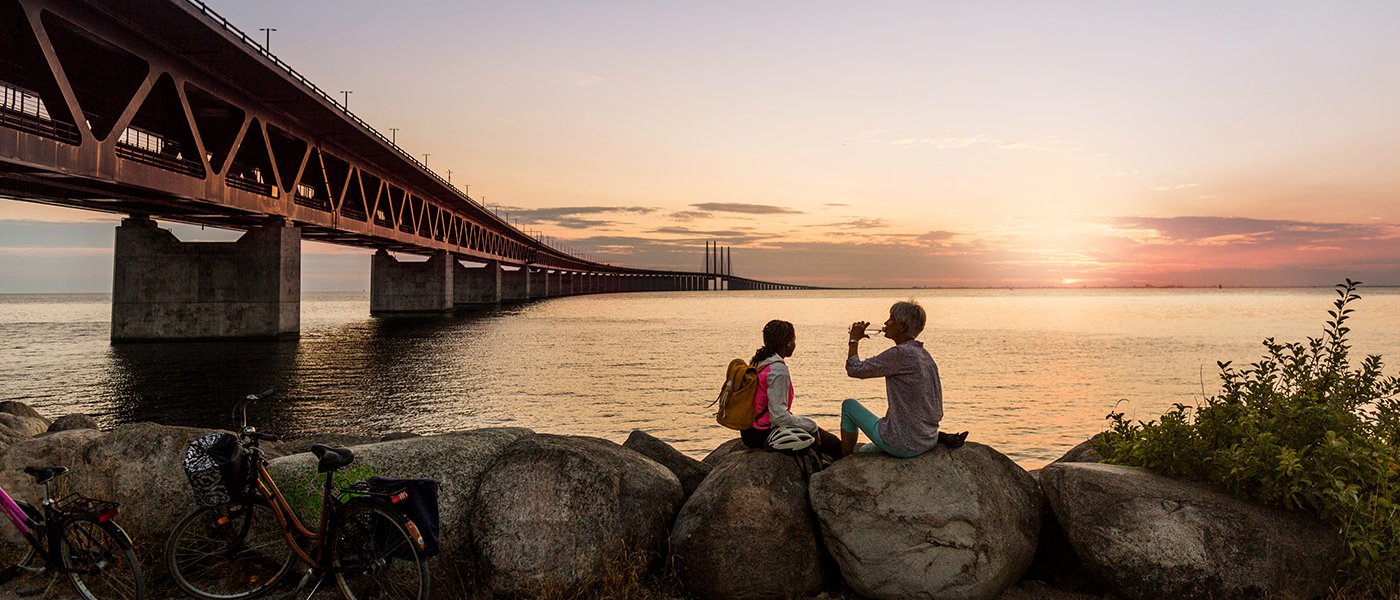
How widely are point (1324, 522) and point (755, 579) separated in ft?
14.4

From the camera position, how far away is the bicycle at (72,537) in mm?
5352

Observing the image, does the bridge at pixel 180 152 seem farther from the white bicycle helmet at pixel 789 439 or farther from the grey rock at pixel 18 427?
the white bicycle helmet at pixel 789 439

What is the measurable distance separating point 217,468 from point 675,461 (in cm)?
425

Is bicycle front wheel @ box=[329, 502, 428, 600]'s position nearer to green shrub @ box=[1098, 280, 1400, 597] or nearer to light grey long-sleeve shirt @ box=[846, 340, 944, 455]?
light grey long-sleeve shirt @ box=[846, 340, 944, 455]

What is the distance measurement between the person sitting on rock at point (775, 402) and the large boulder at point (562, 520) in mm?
1051

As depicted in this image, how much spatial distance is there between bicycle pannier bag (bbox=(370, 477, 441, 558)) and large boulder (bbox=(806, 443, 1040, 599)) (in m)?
2.94

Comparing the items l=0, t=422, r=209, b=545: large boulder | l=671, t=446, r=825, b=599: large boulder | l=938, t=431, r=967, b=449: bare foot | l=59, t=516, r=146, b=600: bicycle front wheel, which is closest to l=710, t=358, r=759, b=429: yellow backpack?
l=671, t=446, r=825, b=599: large boulder

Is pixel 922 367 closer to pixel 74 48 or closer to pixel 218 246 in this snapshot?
pixel 74 48

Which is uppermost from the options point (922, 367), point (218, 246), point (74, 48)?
point (74, 48)

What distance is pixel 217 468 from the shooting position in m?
5.64

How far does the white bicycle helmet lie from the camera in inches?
257

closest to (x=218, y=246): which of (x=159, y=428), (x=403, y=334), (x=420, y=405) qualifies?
(x=403, y=334)

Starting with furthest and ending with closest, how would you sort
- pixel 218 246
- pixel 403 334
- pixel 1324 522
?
pixel 403 334, pixel 218 246, pixel 1324 522

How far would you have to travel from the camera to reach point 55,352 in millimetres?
36156
